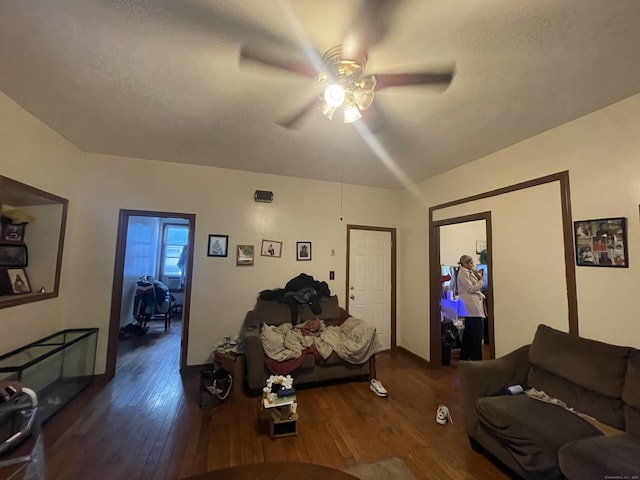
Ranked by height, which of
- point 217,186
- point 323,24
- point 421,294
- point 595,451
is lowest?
point 595,451

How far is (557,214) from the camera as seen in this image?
2.43 metres

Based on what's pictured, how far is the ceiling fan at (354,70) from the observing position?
4.64ft

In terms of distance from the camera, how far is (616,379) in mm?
1743

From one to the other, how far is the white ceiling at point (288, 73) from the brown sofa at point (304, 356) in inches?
81.2

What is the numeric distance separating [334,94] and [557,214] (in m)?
2.27

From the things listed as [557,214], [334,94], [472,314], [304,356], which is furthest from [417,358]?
[334,94]

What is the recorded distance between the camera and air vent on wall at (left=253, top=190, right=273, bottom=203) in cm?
382

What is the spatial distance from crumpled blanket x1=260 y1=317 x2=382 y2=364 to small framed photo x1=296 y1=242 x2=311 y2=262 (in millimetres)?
1017

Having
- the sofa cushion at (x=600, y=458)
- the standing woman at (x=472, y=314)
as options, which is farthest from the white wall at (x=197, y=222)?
the sofa cushion at (x=600, y=458)

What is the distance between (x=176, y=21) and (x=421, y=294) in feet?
13.1

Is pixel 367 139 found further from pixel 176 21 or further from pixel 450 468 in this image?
pixel 450 468

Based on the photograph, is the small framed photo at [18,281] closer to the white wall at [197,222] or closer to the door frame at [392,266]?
the white wall at [197,222]

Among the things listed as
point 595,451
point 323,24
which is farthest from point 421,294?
point 323,24

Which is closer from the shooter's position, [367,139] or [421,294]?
[367,139]
